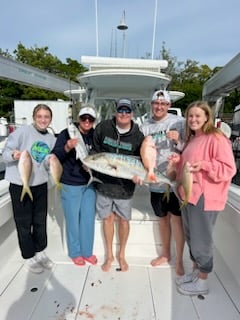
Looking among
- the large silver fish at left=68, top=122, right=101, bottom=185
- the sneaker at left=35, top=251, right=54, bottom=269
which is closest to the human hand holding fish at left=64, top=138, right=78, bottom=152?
the large silver fish at left=68, top=122, right=101, bottom=185

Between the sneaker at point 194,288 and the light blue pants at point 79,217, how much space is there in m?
1.03

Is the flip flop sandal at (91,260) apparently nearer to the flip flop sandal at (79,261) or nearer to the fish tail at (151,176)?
the flip flop sandal at (79,261)

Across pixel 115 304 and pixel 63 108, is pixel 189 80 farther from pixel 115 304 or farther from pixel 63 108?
pixel 115 304

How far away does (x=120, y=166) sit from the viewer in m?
2.30

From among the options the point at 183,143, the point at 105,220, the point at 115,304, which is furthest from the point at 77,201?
the point at 183,143

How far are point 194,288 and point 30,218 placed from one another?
167 cm

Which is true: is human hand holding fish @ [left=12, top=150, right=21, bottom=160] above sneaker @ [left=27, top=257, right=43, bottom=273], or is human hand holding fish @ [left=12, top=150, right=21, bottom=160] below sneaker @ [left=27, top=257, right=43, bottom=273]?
above

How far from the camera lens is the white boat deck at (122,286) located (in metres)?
2.21

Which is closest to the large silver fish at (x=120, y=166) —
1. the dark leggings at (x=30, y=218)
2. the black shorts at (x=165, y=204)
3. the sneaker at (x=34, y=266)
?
the black shorts at (x=165, y=204)

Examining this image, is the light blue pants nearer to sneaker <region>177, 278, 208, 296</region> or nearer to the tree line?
sneaker <region>177, 278, 208, 296</region>

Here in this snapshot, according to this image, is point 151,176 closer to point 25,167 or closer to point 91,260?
point 25,167

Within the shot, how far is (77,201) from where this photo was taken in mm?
2764

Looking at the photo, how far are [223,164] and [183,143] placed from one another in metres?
0.50

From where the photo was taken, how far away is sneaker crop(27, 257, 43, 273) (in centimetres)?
275
